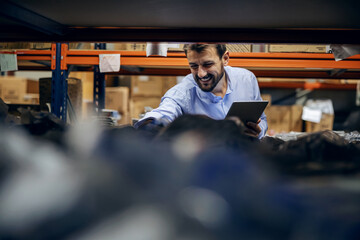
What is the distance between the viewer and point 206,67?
1578mm

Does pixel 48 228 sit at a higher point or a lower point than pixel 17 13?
lower

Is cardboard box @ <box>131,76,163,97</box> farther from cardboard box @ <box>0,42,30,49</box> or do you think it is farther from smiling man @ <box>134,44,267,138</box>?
smiling man @ <box>134,44,267,138</box>

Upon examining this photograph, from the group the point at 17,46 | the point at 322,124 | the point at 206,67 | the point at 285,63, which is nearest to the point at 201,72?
the point at 206,67

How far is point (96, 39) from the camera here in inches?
30.4

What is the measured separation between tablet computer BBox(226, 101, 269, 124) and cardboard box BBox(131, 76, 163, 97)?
8.90 ft

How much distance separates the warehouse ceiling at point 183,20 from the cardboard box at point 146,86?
2.84 m

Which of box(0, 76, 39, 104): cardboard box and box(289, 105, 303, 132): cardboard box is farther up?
box(0, 76, 39, 104): cardboard box

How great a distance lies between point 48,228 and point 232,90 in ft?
4.84

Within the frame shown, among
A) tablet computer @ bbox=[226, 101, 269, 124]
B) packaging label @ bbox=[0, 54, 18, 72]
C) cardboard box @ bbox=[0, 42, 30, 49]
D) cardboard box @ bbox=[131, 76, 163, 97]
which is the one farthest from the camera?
cardboard box @ bbox=[131, 76, 163, 97]

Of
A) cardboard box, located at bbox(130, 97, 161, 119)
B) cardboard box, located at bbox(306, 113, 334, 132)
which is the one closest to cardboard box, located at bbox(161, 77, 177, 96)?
cardboard box, located at bbox(130, 97, 161, 119)

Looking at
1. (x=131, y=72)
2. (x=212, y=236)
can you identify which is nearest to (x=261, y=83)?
(x=131, y=72)

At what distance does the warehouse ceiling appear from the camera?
1.83 ft

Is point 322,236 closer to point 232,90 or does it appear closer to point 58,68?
point 232,90

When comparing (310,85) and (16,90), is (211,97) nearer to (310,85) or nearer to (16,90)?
(310,85)
